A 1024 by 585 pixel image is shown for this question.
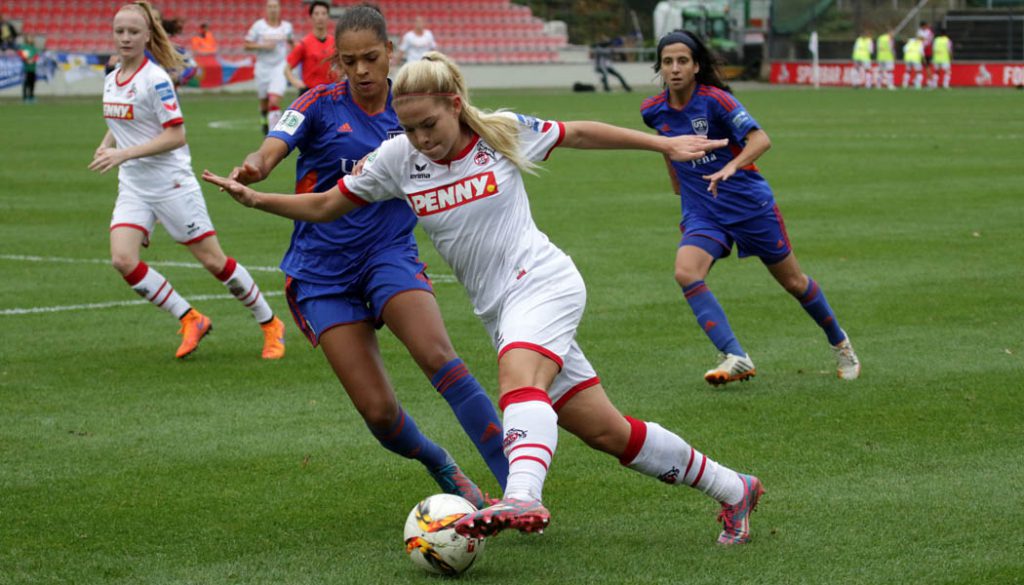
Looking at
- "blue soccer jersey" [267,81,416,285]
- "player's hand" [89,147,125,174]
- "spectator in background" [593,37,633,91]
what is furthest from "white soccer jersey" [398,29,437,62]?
"blue soccer jersey" [267,81,416,285]

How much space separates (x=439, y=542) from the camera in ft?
16.2

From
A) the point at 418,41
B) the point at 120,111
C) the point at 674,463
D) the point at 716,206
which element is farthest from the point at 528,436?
the point at 418,41

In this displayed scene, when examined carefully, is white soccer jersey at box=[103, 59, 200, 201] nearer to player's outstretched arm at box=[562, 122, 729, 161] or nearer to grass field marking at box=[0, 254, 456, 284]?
grass field marking at box=[0, 254, 456, 284]

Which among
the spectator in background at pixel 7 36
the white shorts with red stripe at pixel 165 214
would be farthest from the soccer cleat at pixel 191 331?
the spectator in background at pixel 7 36

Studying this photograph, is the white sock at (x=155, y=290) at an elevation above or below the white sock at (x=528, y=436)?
below

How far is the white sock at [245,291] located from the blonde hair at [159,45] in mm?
1318

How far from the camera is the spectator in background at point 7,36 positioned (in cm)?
4238

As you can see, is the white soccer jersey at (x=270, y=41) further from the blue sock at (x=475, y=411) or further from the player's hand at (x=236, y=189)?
the player's hand at (x=236, y=189)

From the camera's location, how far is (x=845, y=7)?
197ft

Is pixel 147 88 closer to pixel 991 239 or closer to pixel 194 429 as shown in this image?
pixel 194 429

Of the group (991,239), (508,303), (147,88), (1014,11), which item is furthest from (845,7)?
Result: (508,303)

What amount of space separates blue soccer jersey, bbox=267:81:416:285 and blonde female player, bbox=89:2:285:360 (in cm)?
332

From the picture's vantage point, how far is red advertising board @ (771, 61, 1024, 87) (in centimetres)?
4872

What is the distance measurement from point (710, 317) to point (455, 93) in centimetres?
→ 378
